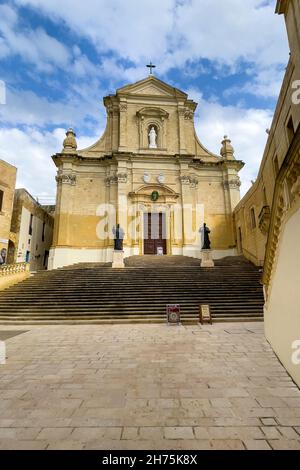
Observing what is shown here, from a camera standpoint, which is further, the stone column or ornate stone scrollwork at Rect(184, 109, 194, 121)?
ornate stone scrollwork at Rect(184, 109, 194, 121)

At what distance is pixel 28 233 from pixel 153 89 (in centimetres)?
1919

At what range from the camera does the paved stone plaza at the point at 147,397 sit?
2715mm

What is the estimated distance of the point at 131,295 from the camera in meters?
12.2

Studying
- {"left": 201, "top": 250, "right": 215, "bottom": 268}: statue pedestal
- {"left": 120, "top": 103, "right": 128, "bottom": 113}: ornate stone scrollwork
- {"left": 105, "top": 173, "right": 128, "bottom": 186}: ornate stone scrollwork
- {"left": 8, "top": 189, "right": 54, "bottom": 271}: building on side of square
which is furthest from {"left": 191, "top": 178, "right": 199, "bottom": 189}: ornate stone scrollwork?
{"left": 8, "top": 189, "right": 54, "bottom": 271}: building on side of square

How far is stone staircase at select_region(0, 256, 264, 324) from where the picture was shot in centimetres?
1041

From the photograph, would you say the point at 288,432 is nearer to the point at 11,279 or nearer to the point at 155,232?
the point at 11,279

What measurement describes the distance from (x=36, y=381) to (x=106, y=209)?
19272mm

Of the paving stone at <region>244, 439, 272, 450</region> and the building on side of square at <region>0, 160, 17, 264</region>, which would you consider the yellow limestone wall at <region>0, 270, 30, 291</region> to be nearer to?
the building on side of square at <region>0, 160, 17, 264</region>

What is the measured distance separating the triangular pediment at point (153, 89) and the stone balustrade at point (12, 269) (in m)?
20.2

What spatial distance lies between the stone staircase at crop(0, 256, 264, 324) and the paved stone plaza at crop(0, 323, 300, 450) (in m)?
3.67

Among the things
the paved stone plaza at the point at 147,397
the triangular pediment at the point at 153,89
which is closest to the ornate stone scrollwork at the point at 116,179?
the triangular pediment at the point at 153,89

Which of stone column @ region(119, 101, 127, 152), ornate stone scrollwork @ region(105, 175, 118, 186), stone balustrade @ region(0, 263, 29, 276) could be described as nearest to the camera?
stone balustrade @ region(0, 263, 29, 276)

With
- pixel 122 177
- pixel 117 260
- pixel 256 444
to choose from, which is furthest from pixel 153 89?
pixel 256 444

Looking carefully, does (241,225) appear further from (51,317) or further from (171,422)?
(171,422)
